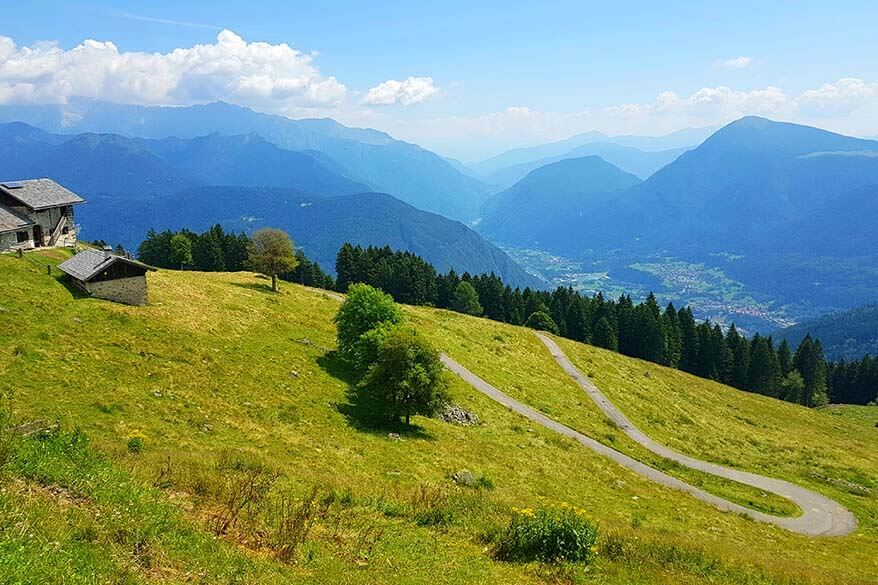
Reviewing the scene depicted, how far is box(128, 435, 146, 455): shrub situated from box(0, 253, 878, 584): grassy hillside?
33cm

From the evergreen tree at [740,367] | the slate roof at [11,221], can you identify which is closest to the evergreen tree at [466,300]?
the evergreen tree at [740,367]

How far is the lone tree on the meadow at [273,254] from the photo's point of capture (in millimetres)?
68250

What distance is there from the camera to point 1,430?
15.5m

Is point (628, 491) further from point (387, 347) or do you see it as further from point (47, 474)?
point (47, 474)

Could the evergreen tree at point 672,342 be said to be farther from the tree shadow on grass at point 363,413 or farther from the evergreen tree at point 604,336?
the tree shadow on grass at point 363,413

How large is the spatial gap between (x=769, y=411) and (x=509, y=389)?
4649 cm

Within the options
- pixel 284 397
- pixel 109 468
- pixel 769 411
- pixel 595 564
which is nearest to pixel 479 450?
pixel 284 397

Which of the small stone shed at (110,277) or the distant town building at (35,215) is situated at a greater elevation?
the distant town building at (35,215)

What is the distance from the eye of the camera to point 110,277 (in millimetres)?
40875

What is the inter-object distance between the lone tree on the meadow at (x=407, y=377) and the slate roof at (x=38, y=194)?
1638 inches

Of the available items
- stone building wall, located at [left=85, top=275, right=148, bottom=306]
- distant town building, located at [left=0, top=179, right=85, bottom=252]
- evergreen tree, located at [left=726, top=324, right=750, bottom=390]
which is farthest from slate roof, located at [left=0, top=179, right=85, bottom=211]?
evergreen tree, located at [left=726, top=324, right=750, bottom=390]

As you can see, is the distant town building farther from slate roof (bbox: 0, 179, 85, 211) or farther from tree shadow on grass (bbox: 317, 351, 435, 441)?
tree shadow on grass (bbox: 317, 351, 435, 441)

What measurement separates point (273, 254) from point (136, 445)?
163 feet

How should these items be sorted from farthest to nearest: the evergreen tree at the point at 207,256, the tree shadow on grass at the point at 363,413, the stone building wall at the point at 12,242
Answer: the evergreen tree at the point at 207,256 → the stone building wall at the point at 12,242 → the tree shadow on grass at the point at 363,413
